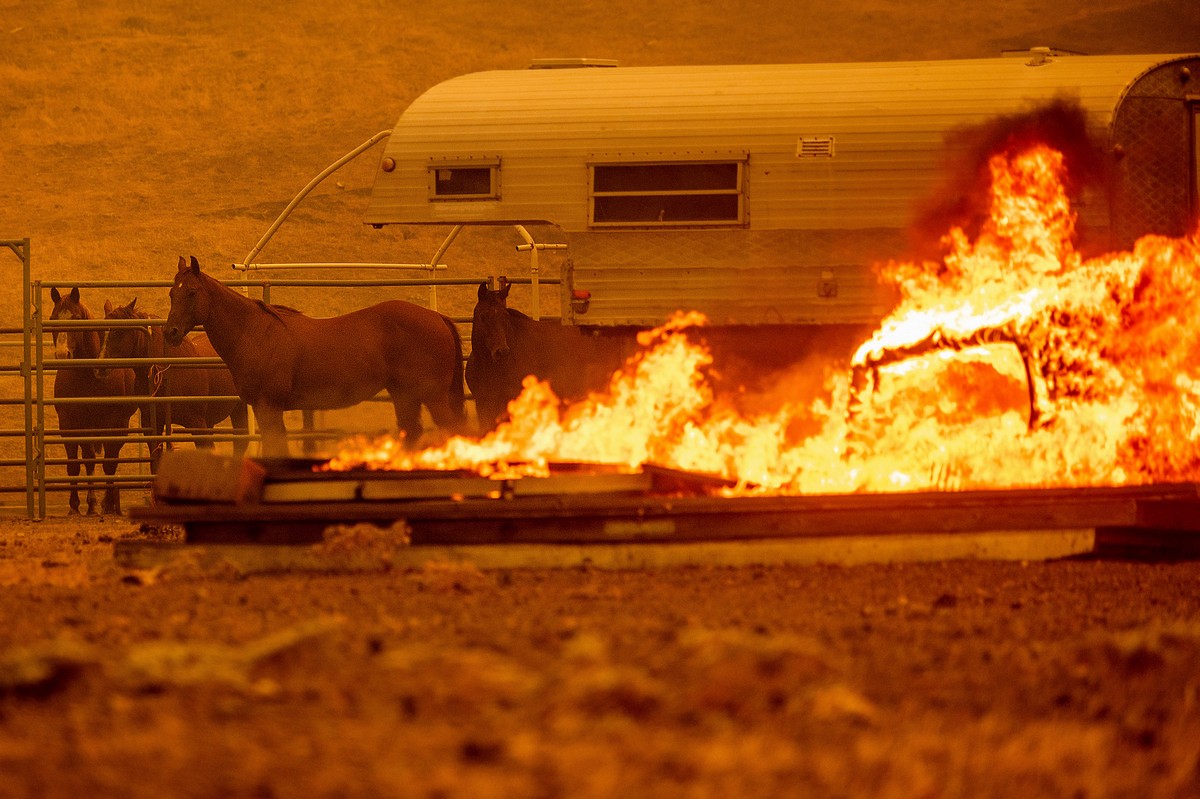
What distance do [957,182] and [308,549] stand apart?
6195 millimetres

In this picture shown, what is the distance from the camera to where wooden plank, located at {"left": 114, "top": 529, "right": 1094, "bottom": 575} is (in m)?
8.69

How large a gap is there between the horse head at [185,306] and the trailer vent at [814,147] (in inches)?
206

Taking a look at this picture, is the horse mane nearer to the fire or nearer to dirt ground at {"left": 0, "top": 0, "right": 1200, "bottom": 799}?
dirt ground at {"left": 0, "top": 0, "right": 1200, "bottom": 799}

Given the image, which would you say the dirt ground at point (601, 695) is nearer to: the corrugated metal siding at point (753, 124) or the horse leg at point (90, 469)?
the corrugated metal siding at point (753, 124)

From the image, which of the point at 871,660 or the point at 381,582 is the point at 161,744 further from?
the point at 381,582

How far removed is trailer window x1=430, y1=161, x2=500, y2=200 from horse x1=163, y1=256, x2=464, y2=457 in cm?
193

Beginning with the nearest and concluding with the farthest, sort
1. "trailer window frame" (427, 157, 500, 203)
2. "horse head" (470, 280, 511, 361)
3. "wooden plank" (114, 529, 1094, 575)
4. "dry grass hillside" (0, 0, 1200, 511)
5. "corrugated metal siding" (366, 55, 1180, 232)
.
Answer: "wooden plank" (114, 529, 1094, 575)
"corrugated metal siding" (366, 55, 1180, 232)
"trailer window frame" (427, 157, 500, 203)
"horse head" (470, 280, 511, 361)
"dry grass hillside" (0, 0, 1200, 511)

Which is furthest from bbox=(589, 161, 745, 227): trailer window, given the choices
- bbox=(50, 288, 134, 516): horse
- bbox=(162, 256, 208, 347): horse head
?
bbox=(50, 288, 134, 516): horse

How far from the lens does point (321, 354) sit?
48.9ft

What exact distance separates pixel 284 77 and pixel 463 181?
4765 cm

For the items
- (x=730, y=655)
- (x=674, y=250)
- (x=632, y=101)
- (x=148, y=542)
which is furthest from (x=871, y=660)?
(x=632, y=101)

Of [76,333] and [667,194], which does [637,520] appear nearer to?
[667,194]

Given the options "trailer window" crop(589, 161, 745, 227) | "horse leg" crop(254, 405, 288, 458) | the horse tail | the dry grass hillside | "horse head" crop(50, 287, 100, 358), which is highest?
the dry grass hillside

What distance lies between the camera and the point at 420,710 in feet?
15.6
